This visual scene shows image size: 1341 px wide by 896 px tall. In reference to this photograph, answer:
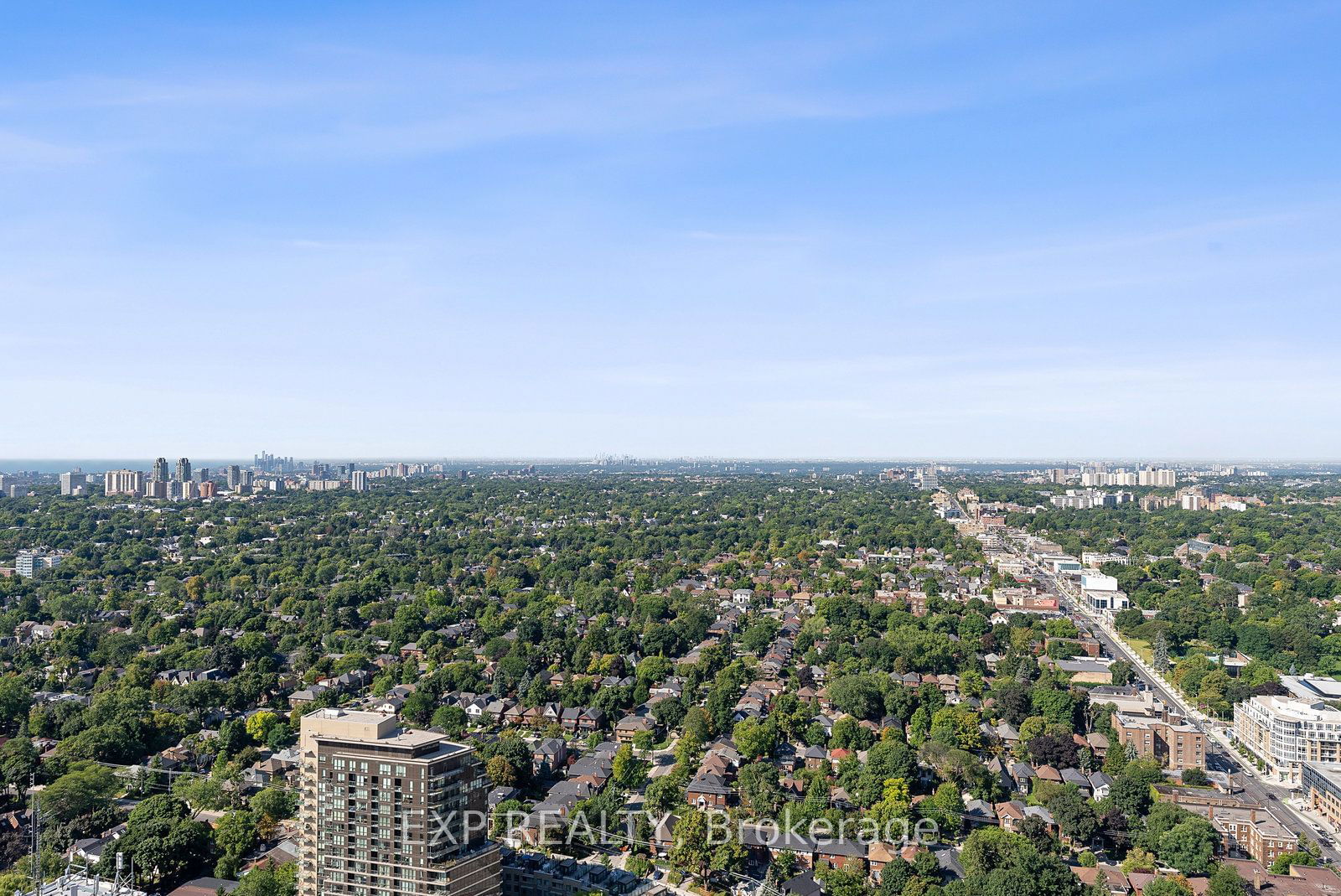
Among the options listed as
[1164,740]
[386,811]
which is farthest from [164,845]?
[1164,740]

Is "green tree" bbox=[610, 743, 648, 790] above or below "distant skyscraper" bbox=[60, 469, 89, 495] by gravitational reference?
below

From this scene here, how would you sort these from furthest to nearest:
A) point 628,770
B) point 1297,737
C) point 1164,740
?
point 1164,740 < point 1297,737 < point 628,770

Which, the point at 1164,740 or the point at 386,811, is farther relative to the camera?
the point at 1164,740

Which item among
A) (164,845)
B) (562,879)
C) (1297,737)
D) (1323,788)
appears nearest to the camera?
(562,879)

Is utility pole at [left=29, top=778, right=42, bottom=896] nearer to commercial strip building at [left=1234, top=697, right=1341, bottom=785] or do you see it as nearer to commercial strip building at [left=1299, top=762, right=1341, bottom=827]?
commercial strip building at [left=1299, top=762, right=1341, bottom=827]

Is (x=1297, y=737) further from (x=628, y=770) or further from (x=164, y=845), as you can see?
(x=164, y=845)

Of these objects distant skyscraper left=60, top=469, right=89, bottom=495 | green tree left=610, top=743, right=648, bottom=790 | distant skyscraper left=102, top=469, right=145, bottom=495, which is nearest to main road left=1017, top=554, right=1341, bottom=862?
green tree left=610, top=743, right=648, bottom=790
